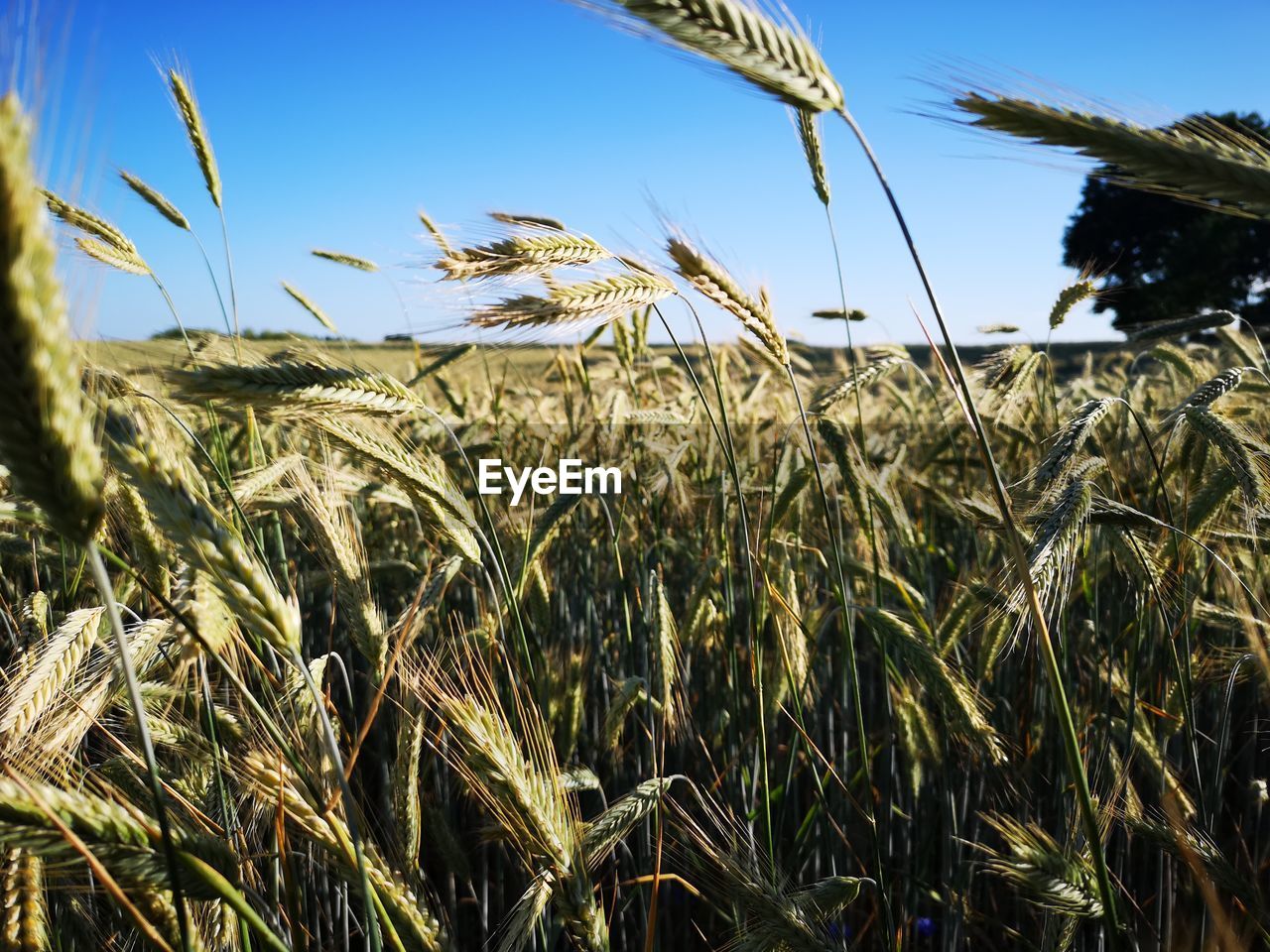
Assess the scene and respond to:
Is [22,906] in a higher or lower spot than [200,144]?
lower

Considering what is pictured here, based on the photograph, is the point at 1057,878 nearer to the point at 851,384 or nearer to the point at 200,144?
the point at 851,384

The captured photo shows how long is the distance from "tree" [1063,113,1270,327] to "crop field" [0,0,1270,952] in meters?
24.9

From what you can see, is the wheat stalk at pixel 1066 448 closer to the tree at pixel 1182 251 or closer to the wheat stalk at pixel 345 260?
the wheat stalk at pixel 345 260

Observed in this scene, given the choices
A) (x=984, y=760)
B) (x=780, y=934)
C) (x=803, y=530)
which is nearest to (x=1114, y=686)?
(x=984, y=760)

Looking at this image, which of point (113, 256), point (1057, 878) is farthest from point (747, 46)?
point (113, 256)

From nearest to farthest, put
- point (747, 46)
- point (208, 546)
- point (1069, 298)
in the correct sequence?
point (208, 546)
point (747, 46)
point (1069, 298)

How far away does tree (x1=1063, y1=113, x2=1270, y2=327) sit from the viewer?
85.0ft

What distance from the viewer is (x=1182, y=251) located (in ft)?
88.9

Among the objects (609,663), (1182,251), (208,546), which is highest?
(1182,251)

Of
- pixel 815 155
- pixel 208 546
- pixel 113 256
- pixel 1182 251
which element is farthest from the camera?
pixel 1182 251

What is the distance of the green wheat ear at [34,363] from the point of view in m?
0.66

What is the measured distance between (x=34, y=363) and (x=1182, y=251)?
33.3 meters

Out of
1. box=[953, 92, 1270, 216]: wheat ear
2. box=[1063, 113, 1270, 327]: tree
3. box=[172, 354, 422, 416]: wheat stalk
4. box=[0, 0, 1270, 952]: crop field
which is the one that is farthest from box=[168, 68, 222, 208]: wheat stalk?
box=[1063, 113, 1270, 327]: tree

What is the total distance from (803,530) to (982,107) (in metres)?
2.06
